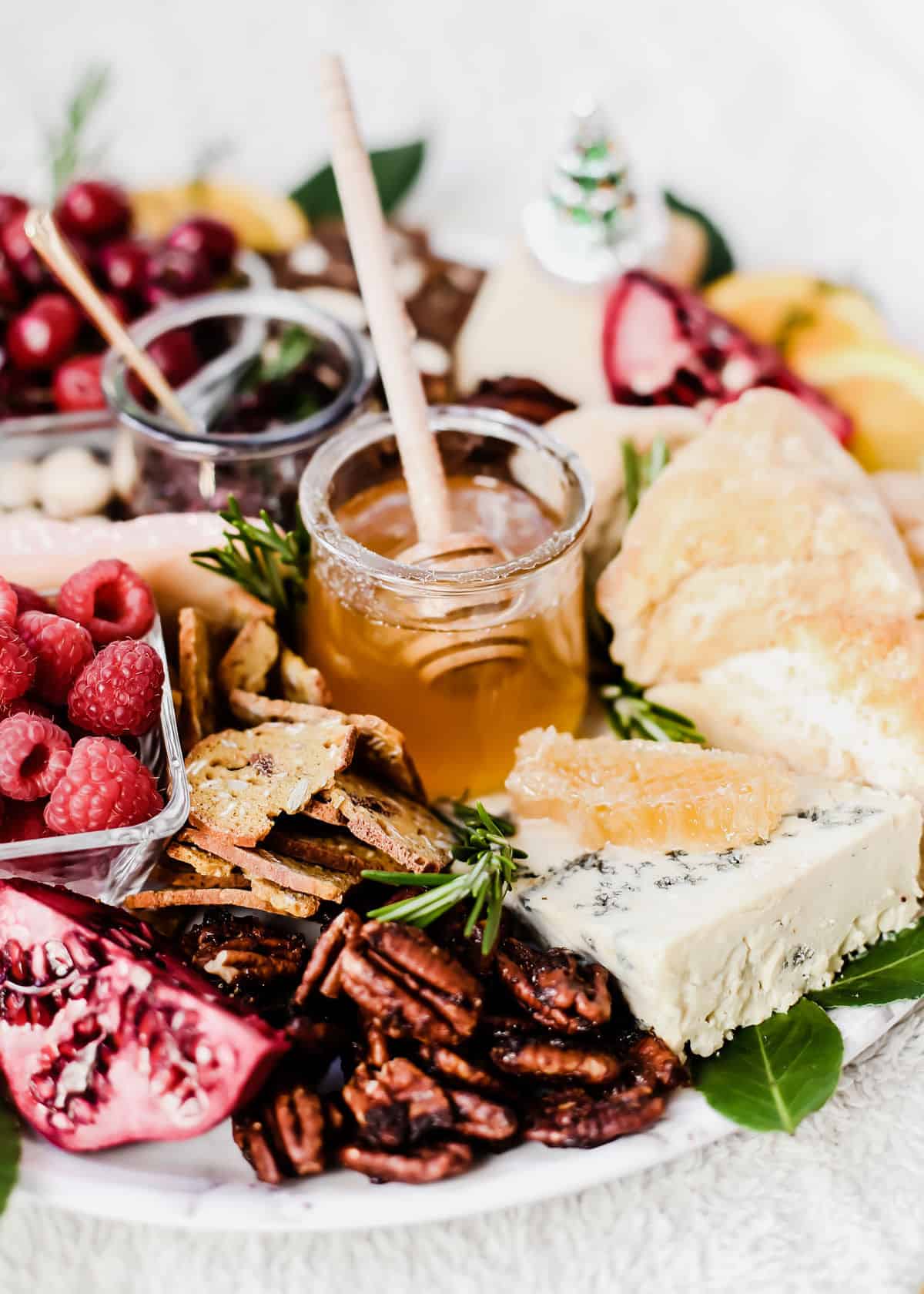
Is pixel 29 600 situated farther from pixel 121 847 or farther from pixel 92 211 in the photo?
pixel 92 211

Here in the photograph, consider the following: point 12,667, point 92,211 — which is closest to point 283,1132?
point 12,667

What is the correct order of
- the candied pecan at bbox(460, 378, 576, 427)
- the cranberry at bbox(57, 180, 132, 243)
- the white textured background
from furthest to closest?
the white textured background, the cranberry at bbox(57, 180, 132, 243), the candied pecan at bbox(460, 378, 576, 427)

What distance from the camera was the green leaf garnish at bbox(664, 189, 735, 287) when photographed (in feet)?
7.81

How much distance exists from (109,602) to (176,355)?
0.61 m

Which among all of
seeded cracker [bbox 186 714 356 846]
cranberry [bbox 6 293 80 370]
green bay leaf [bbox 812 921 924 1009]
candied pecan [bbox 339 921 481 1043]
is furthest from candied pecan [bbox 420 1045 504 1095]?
cranberry [bbox 6 293 80 370]

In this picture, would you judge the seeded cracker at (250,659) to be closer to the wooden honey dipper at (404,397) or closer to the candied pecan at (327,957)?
the wooden honey dipper at (404,397)

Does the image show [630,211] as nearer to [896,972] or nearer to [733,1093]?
[896,972]

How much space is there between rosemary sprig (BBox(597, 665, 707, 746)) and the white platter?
1.61 feet

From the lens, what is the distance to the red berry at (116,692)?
4.41 ft

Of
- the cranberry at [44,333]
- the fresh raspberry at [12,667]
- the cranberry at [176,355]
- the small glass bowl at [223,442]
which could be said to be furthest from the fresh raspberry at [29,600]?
the cranberry at [44,333]

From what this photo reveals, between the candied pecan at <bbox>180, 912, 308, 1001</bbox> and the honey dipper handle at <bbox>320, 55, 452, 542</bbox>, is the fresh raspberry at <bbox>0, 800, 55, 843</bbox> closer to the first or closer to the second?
the candied pecan at <bbox>180, 912, 308, 1001</bbox>

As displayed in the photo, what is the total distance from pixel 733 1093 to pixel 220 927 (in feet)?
1.70

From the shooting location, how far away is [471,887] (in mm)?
1300

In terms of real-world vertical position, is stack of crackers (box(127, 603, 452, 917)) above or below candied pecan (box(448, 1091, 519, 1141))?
above
